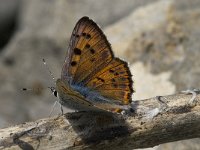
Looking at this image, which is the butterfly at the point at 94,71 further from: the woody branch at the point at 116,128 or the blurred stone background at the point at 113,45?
the blurred stone background at the point at 113,45

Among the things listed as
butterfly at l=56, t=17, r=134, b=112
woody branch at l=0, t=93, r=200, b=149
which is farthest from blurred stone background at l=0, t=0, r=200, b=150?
butterfly at l=56, t=17, r=134, b=112

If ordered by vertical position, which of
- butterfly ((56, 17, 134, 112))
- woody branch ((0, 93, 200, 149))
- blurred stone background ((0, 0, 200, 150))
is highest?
blurred stone background ((0, 0, 200, 150))

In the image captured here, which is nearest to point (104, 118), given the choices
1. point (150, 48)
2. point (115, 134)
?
point (115, 134)

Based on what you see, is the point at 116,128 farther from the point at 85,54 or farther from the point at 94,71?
the point at 85,54

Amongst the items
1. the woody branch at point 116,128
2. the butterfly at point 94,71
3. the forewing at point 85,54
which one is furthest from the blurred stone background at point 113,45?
the forewing at point 85,54

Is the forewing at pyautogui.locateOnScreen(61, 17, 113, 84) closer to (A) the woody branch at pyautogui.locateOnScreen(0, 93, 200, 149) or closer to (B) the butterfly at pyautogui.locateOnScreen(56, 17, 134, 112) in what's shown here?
(B) the butterfly at pyautogui.locateOnScreen(56, 17, 134, 112)

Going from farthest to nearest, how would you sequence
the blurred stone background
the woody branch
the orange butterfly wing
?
the blurred stone background → the orange butterfly wing → the woody branch

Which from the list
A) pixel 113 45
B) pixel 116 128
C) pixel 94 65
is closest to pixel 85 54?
pixel 94 65
